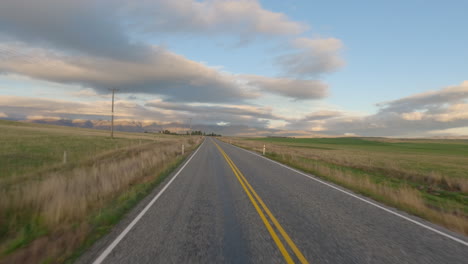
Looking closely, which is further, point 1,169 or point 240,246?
point 1,169

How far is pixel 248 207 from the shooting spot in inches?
251

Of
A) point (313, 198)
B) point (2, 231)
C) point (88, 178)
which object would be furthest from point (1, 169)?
point (313, 198)

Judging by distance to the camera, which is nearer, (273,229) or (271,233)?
(271,233)

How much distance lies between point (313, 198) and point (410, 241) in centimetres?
316

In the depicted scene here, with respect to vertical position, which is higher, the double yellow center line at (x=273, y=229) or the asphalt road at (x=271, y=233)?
the double yellow center line at (x=273, y=229)

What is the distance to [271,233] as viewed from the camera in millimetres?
4621

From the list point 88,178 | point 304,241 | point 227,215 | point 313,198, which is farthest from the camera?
point 88,178

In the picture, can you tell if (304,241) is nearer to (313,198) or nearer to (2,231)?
(313,198)

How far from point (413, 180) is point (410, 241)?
12691mm

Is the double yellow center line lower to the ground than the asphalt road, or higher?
higher

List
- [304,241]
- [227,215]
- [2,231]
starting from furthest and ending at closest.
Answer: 1. [227,215]
2. [2,231]
3. [304,241]

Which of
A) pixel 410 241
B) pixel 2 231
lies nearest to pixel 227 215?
pixel 410 241

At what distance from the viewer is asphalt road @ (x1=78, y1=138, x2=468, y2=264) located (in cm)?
380

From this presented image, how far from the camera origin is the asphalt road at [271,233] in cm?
380
